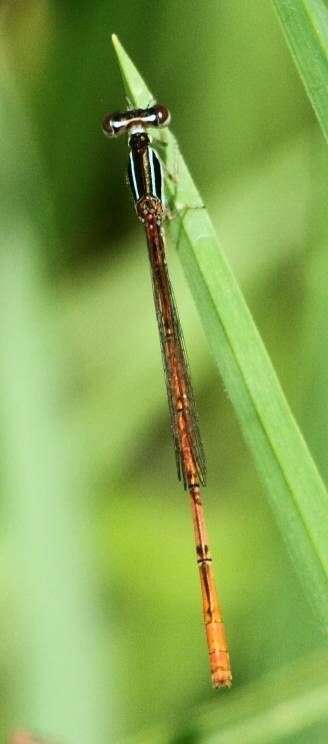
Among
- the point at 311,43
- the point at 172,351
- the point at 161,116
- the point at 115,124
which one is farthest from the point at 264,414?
the point at 115,124

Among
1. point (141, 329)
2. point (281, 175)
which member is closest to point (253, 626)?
point (141, 329)

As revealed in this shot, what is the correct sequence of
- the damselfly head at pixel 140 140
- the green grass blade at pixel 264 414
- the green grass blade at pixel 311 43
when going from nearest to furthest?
the green grass blade at pixel 264 414 < the green grass blade at pixel 311 43 < the damselfly head at pixel 140 140

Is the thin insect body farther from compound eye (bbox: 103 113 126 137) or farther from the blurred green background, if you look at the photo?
the blurred green background

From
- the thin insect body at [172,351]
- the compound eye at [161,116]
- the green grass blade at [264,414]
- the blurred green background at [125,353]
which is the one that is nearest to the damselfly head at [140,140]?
the thin insect body at [172,351]

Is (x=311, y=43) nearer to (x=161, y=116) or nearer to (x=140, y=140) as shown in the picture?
(x=161, y=116)

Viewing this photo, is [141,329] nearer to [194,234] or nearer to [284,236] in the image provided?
[284,236]

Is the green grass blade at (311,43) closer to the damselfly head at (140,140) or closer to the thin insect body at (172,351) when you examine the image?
the thin insect body at (172,351)
